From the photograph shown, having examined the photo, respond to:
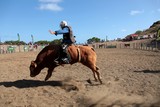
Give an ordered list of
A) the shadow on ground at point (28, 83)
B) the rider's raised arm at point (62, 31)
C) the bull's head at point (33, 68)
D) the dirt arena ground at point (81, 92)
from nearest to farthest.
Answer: the dirt arena ground at point (81, 92)
the rider's raised arm at point (62, 31)
the shadow on ground at point (28, 83)
the bull's head at point (33, 68)

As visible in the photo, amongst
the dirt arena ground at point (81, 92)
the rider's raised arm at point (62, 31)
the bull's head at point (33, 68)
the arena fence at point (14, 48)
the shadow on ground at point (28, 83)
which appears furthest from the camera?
the arena fence at point (14, 48)

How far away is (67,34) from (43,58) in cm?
120

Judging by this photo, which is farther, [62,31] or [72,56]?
[72,56]

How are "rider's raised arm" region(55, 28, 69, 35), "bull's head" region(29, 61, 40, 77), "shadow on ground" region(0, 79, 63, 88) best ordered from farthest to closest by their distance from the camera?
"bull's head" region(29, 61, 40, 77)
"shadow on ground" region(0, 79, 63, 88)
"rider's raised arm" region(55, 28, 69, 35)

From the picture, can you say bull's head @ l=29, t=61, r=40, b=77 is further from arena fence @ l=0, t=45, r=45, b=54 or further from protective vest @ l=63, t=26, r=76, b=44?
arena fence @ l=0, t=45, r=45, b=54

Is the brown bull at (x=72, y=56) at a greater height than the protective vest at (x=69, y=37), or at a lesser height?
lesser

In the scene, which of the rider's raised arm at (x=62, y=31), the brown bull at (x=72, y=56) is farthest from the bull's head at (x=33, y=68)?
the rider's raised arm at (x=62, y=31)

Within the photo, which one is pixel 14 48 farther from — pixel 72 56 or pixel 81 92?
pixel 81 92

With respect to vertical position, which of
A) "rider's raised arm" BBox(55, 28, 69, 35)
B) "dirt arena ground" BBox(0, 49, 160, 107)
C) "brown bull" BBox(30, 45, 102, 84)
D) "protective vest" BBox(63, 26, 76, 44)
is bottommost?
"dirt arena ground" BBox(0, 49, 160, 107)

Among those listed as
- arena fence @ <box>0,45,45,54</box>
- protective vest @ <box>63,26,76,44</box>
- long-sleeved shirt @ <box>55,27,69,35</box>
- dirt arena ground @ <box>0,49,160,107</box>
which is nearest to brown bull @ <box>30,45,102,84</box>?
protective vest @ <box>63,26,76,44</box>

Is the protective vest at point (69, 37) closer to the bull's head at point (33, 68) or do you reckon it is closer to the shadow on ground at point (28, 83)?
the bull's head at point (33, 68)

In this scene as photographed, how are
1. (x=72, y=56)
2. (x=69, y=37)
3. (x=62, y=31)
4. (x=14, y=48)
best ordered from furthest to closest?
(x=14, y=48), (x=69, y=37), (x=72, y=56), (x=62, y=31)

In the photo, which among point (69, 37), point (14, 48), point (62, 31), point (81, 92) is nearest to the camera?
point (81, 92)

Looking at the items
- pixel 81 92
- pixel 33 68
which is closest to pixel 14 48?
pixel 33 68
